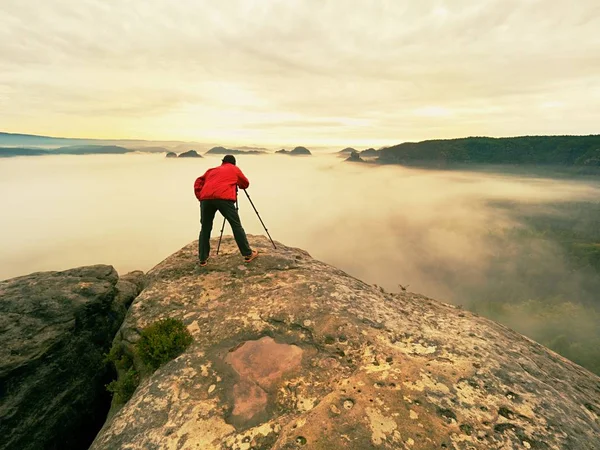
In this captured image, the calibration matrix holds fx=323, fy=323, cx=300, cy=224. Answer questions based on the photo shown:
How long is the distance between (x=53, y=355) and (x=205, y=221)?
275 inches

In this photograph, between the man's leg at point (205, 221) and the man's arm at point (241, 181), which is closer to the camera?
the man's leg at point (205, 221)

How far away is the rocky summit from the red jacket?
12.2 ft

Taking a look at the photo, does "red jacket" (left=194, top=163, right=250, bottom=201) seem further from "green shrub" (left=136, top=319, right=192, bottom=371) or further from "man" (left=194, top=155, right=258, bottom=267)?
"green shrub" (left=136, top=319, right=192, bottom=371)

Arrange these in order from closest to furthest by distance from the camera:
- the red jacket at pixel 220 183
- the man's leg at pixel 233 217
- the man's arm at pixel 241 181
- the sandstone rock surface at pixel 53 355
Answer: the sandstone rock surface at pixel 53 355 < the red jacket at pixel 220 183 < the man's leg at pixel 233 217 < the man's arm at pixel 241 181

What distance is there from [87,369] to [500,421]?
13.4 meters

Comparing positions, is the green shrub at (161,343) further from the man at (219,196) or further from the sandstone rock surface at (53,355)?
the man at (219,196)

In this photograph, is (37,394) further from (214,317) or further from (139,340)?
(214,317)

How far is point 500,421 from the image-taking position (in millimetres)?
7168

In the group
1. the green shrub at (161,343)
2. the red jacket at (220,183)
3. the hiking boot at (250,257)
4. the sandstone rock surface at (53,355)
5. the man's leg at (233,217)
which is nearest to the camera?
the green shrub at (161,343)

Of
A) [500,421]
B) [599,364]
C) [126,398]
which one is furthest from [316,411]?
[599,364]

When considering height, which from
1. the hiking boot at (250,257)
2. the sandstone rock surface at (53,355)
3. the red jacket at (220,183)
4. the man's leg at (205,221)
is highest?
the red jacket at (220,183)

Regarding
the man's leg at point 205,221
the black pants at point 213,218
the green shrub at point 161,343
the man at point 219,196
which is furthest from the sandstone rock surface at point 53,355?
the man at point 219,196

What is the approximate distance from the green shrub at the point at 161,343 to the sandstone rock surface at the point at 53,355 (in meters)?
3.53

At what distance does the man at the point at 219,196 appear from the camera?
44.8ft
